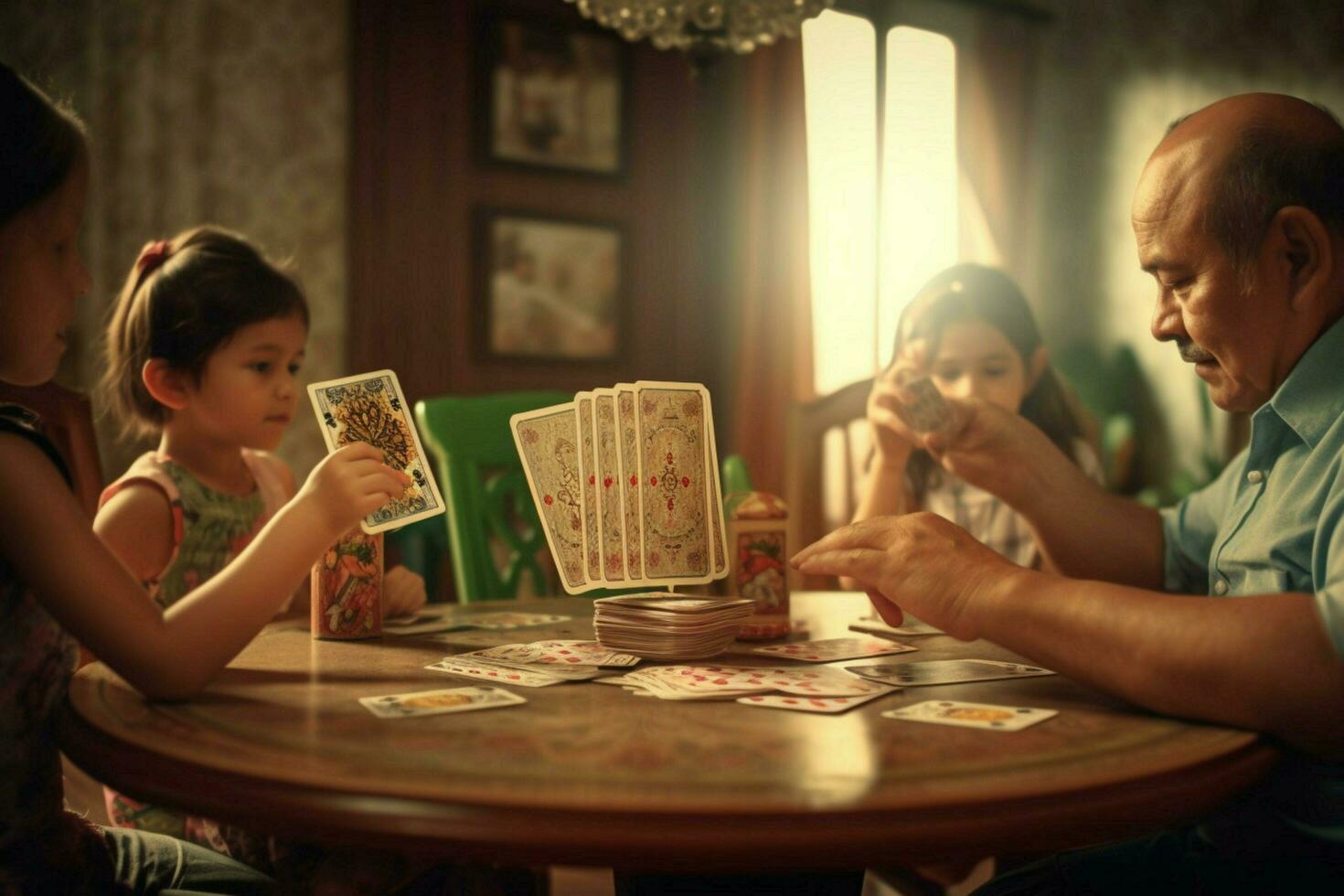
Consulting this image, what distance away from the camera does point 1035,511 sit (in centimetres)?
165

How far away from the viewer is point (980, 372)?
244 centimetres

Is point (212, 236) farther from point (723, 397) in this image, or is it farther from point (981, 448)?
point (723, 397)

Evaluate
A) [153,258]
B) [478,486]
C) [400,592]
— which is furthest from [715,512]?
A: [153,258]

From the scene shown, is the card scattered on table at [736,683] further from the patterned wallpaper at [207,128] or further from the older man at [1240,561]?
the patterned wallpaper at [207,128]

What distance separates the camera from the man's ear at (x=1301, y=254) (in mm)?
1146

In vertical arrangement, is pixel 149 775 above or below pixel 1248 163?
below

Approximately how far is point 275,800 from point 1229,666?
2.52 ft

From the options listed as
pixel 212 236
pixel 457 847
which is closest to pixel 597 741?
pixel 457 847

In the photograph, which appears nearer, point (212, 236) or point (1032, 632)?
point (1032, 632)

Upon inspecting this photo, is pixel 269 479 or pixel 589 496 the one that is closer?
pixel 589 496

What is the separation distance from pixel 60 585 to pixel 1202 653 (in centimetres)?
103

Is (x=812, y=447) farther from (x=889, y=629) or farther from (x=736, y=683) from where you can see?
(x=736, y=683)

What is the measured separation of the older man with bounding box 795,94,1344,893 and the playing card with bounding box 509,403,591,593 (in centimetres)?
31

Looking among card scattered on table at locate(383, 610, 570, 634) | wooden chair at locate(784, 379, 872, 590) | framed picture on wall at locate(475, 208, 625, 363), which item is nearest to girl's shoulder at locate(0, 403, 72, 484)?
card scattered on table at locate(383, 610, 570, 634)
